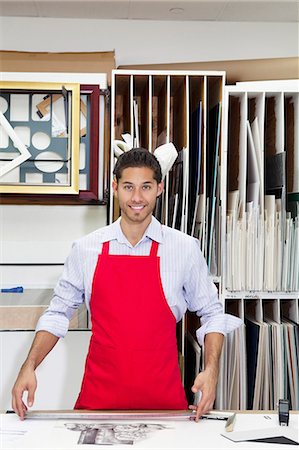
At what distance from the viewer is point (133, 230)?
76.4 inches

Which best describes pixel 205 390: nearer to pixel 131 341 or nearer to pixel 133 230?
pixel 131 341

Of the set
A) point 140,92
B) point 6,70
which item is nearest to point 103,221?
point 140,92

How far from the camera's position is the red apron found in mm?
1818

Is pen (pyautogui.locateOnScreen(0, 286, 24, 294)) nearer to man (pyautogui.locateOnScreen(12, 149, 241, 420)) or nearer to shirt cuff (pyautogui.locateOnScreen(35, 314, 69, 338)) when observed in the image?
man (pyautogui.locateOnScreen(12, 149, 241, 420))

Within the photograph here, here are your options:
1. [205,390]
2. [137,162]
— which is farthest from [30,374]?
[137,162]

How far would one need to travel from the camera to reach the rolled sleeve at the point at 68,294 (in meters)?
1.84

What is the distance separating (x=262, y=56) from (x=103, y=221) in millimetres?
1158

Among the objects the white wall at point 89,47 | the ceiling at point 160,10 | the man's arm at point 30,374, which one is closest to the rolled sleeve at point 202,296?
the man's arm at point 30,374

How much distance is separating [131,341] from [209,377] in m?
0.32

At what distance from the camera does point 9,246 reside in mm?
2941

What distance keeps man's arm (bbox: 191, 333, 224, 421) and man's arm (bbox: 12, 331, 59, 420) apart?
43cm

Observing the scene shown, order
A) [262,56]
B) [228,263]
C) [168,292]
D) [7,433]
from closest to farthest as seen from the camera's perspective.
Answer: [7,433] → [168,292] → [228,263] → [262,56]

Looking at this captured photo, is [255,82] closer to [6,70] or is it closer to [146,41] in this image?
[146,41]

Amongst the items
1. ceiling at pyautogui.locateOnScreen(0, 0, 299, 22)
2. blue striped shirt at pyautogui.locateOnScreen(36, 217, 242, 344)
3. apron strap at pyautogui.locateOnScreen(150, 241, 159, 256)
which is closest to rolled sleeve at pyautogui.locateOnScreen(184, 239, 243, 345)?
blue striped shirt at pyautogui.locateOnScreen(36, 217, 242, 344)
